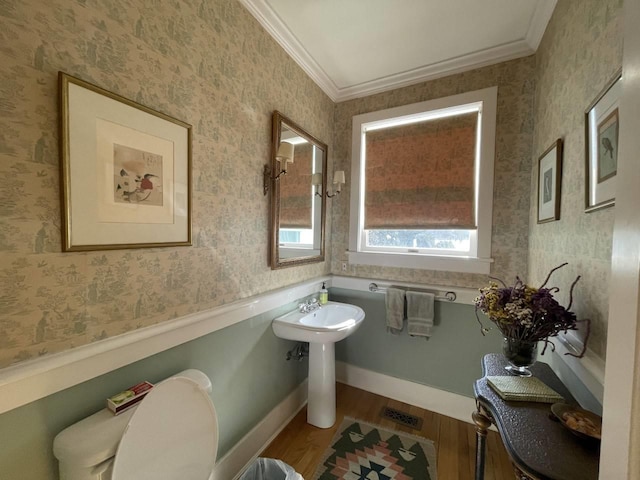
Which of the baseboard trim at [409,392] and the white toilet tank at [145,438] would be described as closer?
the white toilet tank at [145,438]

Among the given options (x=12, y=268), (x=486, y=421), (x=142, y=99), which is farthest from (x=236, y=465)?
(x=142, y=99)

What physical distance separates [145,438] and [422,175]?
7.11 ft

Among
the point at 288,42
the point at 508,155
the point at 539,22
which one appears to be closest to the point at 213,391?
the point at 288,42

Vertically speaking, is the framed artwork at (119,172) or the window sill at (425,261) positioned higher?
the framed artwork at (119,172)

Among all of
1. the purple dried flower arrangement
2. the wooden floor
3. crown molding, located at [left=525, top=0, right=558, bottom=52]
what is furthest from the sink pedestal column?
crown molding, located at [left=525, top=0, right=558, bottom=52]

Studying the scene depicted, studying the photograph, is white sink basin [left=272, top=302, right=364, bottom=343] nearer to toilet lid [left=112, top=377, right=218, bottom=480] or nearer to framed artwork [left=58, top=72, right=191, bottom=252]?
toilet lid [left=112, top=377, right=218, bottom=480]

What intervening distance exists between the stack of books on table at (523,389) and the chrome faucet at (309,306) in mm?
1151

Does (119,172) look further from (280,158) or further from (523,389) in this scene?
(523,389)

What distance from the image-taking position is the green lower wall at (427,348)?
1886 mm

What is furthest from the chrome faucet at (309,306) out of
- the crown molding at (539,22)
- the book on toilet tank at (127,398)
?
the crown molding at (539,22)

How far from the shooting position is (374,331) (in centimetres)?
222

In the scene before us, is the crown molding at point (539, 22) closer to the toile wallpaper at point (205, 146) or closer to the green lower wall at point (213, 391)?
the toile wallpaper at point (205, 146)

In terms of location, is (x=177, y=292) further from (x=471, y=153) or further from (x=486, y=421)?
(x=471, y=153)

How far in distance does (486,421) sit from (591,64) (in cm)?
149
